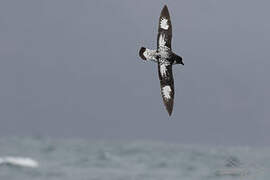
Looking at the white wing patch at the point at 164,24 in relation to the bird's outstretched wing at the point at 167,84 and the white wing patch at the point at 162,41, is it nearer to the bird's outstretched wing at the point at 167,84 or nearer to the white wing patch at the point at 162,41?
the white wing patch at the point at 162,41

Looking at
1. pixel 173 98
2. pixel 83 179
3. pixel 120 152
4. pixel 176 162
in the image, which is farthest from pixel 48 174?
pixel 173 98

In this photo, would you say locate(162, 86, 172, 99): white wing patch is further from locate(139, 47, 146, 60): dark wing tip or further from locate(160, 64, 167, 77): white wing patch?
locate(139, 47, 146, 60): dark wing tip

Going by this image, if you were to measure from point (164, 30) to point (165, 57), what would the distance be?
144 cm

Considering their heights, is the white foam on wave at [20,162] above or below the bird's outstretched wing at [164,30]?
above

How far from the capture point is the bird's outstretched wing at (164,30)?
790 inches

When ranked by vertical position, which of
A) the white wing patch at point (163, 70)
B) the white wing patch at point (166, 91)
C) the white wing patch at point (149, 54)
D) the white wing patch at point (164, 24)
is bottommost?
the white wing patch at point (166, 91)

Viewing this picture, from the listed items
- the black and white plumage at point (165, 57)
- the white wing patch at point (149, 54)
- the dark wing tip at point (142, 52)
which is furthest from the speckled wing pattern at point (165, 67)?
the dark wing tip at point (142, 52)

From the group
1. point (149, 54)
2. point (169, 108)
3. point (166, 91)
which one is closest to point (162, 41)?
point (149, 54)

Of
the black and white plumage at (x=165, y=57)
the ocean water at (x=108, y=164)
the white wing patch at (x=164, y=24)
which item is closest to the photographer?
the black and white plumage at (x=165, y=57)

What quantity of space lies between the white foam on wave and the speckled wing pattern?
6111 centimetres

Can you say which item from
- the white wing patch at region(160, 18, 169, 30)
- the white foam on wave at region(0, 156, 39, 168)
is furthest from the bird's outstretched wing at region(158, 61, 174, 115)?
the white foam on wave at region(0, 156, 39, 168)

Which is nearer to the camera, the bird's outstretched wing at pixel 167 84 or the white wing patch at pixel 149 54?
the white wing patch at pixel 149 54

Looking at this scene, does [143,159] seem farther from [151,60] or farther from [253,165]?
[151,60]

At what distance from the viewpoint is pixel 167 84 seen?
2023 centimetres
